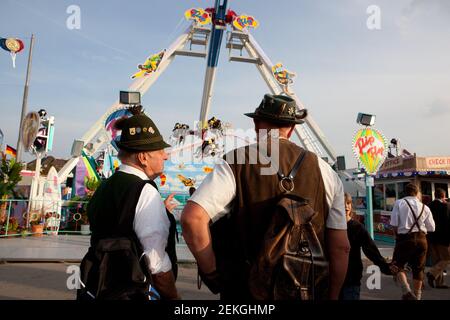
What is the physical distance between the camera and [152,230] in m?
1.75

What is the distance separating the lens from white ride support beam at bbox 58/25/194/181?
55.3 feet

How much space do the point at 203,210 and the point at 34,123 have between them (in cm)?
1284

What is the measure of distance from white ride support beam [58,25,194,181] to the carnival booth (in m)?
14.3

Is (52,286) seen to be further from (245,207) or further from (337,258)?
(337,258)

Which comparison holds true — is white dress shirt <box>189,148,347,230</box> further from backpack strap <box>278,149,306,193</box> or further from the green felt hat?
the green felt hat

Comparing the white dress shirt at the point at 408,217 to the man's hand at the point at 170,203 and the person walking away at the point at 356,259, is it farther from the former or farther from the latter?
the man's hand at the point at 170,203

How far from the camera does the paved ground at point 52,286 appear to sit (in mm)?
4824

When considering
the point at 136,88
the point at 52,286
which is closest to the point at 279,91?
the point at 136,88

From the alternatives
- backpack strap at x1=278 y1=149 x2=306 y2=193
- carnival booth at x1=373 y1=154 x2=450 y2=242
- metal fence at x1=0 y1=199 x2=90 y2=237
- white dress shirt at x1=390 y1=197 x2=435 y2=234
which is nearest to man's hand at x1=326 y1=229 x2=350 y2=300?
backpack strap at x1=278 y1=149 x2=306 y2=193

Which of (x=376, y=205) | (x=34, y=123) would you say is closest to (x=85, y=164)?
(x=34, y=123)

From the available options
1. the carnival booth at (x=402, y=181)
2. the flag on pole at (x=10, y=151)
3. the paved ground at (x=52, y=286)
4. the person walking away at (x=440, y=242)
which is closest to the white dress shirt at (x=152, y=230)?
the paved ground at (x=52, y=286)

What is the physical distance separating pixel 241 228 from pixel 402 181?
40.8ft

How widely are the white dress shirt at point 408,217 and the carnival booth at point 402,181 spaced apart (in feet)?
21.6
